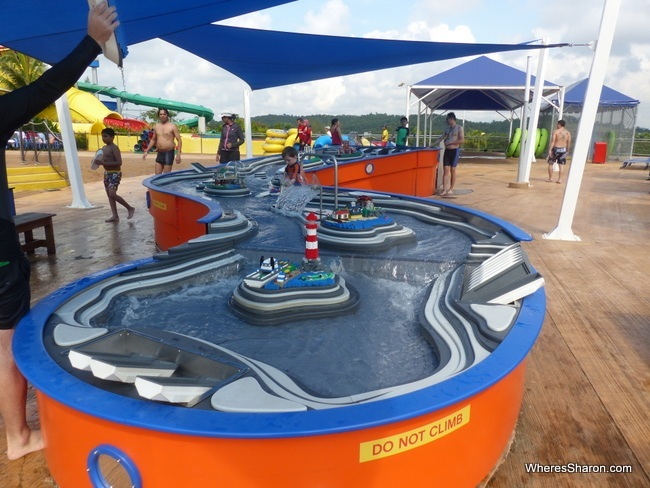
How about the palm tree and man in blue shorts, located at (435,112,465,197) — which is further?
the palm tree

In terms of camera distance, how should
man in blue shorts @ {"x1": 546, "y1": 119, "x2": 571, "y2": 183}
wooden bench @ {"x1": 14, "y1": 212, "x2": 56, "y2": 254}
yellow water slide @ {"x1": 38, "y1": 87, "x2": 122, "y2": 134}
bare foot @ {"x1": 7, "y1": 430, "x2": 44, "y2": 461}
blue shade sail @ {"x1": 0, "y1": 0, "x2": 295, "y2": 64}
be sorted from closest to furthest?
bare foot @ {"x1": 7, "y1": 430, "x2": 44, "y2": 461} < blue shade sail @ {"x1": 0, "y1": 0, "x2": 295, "y2": 64} < wooden bench @ {"x1": 14, "y1": 212, "x2": 56, "y2": 254} < man in blue shorts @ {"x1": 546, "y1": 119, "x2": 571, "y2": 183} < yellow water slide @ {"x1": 38, "y1": 87, "x2": 122, "y2": 134}

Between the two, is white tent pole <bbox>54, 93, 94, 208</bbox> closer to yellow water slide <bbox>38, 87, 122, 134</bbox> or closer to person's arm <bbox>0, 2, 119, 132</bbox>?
person's arm <bbox>0, 2, 119, 132</bbox>

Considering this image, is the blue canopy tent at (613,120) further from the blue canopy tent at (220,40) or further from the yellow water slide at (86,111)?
the yellow water slide at (86,111)

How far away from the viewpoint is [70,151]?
9.27 m

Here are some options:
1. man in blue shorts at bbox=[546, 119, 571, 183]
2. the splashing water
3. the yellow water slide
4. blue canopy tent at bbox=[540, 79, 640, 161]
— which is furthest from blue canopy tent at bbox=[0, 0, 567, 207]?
the yellow water slide

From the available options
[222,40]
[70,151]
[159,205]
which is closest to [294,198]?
[159,205]

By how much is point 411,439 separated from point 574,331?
2.75 m

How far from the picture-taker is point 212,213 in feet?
16.2

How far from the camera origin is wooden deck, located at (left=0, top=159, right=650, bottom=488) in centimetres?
246

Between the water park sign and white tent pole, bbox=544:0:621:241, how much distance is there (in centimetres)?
568

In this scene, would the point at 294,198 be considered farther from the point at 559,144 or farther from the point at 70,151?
the point at 559,144

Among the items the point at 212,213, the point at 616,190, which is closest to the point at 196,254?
the point at 212,213

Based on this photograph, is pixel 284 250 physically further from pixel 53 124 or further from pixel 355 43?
pixel 53 124

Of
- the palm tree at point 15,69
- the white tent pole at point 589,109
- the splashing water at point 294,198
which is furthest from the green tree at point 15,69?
the white tent pole at point 589,109
